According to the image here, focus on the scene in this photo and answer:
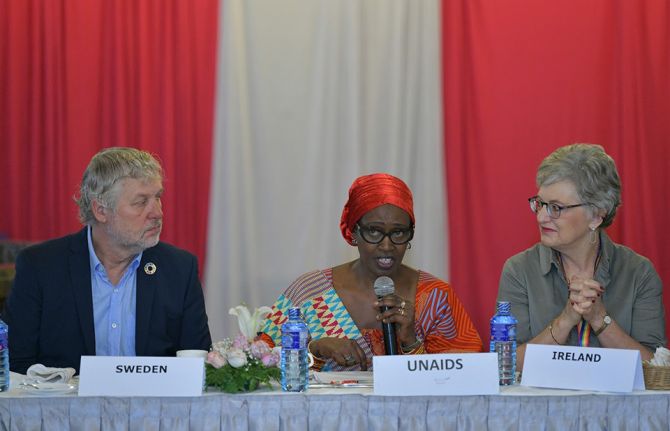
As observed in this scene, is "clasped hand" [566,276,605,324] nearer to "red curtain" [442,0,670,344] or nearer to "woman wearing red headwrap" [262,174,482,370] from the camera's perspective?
"woman wearing red headwrap" [262,174,482,370]

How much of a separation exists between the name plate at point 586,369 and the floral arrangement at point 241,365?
2.72 ft

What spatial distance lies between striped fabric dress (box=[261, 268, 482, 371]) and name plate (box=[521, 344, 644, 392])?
2.63 feet

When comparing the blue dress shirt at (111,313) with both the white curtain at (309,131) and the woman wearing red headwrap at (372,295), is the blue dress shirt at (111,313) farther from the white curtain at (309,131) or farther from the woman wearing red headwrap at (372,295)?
the white curtain at (309,131)

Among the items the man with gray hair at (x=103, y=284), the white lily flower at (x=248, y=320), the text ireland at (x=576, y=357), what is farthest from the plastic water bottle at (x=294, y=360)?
the man with gray hair at (x=103, y=284)

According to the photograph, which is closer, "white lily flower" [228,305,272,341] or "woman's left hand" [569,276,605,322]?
"white lily flower" [228,305,272,341]

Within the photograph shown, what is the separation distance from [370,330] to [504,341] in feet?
2.64

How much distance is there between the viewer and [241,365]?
282 centimetres

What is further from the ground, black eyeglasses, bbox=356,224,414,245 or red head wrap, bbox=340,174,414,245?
red head wrap, bbox=340,174,414,245

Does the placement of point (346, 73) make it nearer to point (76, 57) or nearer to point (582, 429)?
point (76, 57)

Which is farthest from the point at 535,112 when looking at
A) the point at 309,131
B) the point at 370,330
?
the point at 370,330

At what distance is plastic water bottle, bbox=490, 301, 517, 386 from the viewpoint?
2969 mm

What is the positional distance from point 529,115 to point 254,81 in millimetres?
1534

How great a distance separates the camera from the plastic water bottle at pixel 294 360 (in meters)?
2.84

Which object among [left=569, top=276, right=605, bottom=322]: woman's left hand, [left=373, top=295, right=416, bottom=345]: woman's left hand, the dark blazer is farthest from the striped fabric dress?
[left=569, top=276, right=605, bottom=322]: woman's left hand
